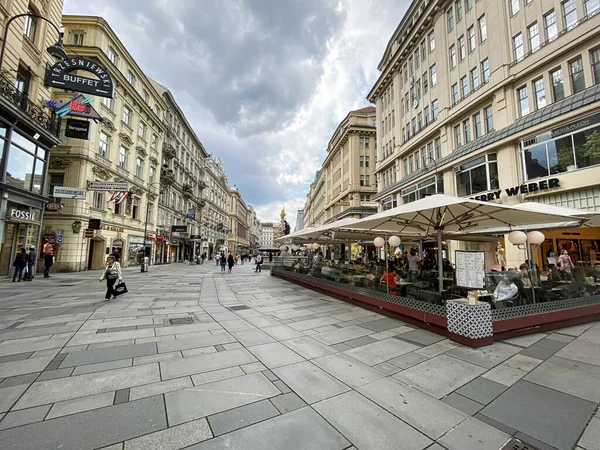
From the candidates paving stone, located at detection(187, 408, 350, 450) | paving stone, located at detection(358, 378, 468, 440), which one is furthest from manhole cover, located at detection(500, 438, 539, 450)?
paving stone, located at detection(187, 408, 350, 450)

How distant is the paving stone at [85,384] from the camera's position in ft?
11.0

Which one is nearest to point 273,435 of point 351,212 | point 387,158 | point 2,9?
point 2,9

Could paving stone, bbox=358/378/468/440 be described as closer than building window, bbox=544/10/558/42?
Yes

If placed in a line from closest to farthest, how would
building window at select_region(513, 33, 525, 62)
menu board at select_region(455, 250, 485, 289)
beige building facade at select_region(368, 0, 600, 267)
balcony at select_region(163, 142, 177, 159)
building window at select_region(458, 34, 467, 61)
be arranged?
menu board at select_region(455, 250, 485, 289) → beige building facade at select_region(368, 0, 600, 267) → building window at select_region(513, 33, 525, 62) → building window at select_region(458, 34, 467, 61) → balcony at select_region(163, 142, 177, 159)

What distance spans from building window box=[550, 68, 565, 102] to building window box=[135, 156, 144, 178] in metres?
34.4

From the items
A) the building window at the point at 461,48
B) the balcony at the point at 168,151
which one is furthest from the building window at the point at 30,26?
the building window at the point at 461,48

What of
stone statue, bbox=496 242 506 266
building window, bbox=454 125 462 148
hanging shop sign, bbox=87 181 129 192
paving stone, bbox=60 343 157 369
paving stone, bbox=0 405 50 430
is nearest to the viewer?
paving stone, bbox=0 405 50 430

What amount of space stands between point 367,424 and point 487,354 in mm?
3449

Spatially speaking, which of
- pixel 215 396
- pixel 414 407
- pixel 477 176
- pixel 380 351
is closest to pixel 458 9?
pixel 477 176

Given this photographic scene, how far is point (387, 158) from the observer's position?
111 ft

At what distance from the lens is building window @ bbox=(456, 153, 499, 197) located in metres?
18.3

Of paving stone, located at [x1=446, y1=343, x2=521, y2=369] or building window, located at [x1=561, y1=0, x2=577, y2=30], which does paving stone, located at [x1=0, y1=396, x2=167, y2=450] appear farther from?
building window, located at [x1=561, y1=0, x2=577, y2=30]

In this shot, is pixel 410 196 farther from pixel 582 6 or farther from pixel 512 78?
pixel 582 6

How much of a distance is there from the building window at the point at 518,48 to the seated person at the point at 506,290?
17.8 m
